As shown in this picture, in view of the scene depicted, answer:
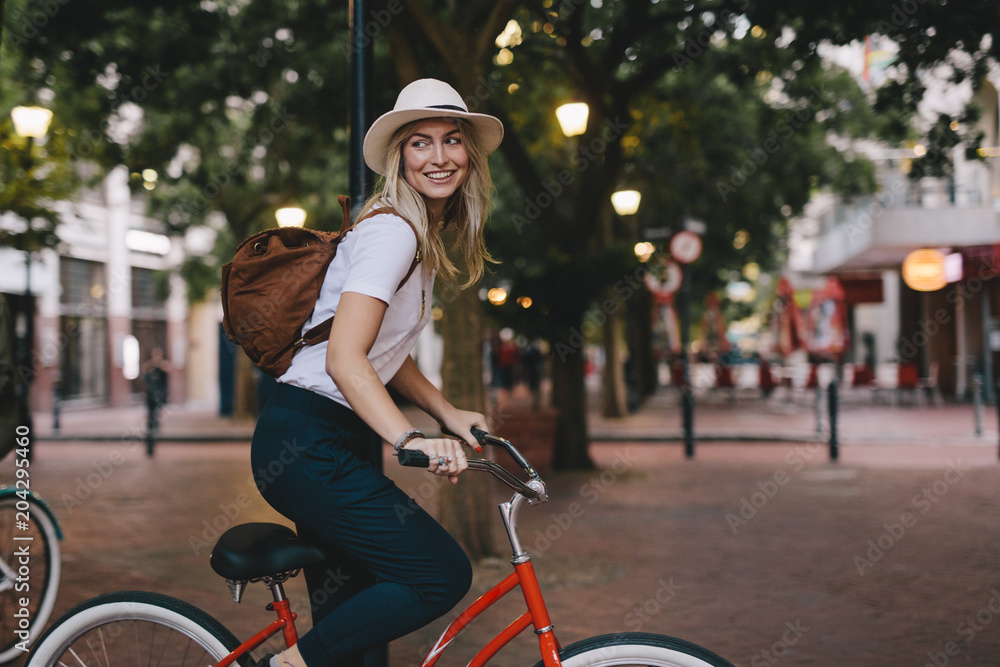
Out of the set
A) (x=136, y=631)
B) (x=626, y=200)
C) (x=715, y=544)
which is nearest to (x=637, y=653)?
(x=136, y=631)

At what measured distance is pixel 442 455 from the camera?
2002mm

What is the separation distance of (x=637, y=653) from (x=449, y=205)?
132 centimetres

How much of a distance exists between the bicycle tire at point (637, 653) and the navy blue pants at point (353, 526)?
0.34 meters

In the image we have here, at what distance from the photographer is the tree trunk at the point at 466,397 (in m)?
6.09

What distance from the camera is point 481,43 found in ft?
20.9

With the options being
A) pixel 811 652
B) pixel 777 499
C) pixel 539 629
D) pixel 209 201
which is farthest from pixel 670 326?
pixel 539 629

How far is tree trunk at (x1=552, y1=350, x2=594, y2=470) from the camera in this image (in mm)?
11023

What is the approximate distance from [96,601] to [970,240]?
2298 centimetres

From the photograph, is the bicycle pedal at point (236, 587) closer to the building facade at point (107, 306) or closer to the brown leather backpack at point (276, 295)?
the brown leather backpack at point (276, 295)

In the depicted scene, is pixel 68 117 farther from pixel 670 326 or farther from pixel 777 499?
pixel 670 326

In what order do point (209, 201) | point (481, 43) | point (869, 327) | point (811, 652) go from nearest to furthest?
point (811, 652)
point (481, 43)
point (209, 201)
point (869, 327)

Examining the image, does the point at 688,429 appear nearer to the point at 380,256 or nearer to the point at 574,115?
the point at 574,115

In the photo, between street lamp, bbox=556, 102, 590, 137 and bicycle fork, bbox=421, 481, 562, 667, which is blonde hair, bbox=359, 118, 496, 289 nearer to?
bicycle fork, bbox=421, 481, 562, 667

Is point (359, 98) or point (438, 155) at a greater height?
point (359, 98)
